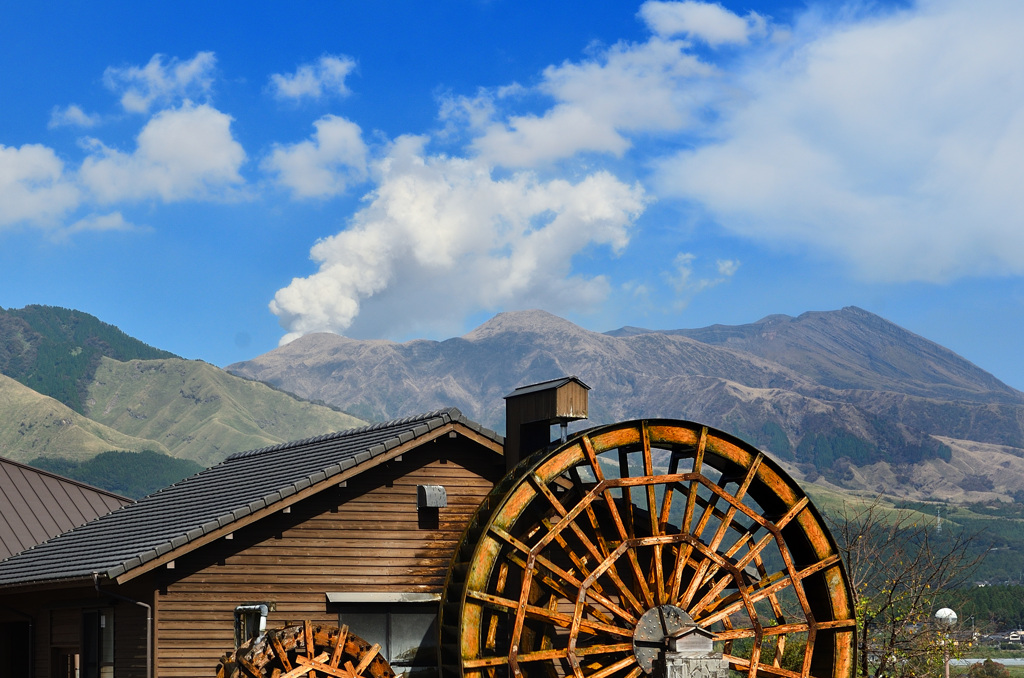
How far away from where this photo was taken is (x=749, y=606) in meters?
16.6

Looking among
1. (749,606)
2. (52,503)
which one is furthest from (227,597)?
(52,503)

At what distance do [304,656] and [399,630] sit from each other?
2.19 m

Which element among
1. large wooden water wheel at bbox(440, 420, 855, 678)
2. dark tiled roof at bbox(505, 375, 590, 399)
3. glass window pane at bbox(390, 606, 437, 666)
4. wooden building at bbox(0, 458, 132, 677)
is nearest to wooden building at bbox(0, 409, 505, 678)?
glass window pane at bbox(390, 606, 437, 666)

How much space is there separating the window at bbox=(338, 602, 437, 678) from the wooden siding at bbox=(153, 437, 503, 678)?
279 mm

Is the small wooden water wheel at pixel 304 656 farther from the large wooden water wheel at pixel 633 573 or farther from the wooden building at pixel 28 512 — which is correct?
the wooden building at pixel 28 512

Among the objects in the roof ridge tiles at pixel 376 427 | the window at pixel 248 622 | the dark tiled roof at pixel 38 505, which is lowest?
the window at pixel 248 622

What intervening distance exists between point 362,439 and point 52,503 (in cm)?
1067

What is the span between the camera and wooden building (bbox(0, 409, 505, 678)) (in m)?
17.7

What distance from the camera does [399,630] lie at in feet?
61.5

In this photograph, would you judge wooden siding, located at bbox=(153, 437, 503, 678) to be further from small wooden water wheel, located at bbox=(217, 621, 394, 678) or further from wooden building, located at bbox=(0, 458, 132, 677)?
wooden building, located at bbox=(0, 458, 132, 677)

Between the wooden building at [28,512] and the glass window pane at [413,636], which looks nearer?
the glass window pane at [413,636]

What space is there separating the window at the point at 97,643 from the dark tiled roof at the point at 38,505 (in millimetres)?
5776

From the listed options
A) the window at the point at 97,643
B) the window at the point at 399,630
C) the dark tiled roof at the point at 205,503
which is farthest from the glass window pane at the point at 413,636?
the window at the point at 97,643

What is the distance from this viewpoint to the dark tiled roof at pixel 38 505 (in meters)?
25.3
